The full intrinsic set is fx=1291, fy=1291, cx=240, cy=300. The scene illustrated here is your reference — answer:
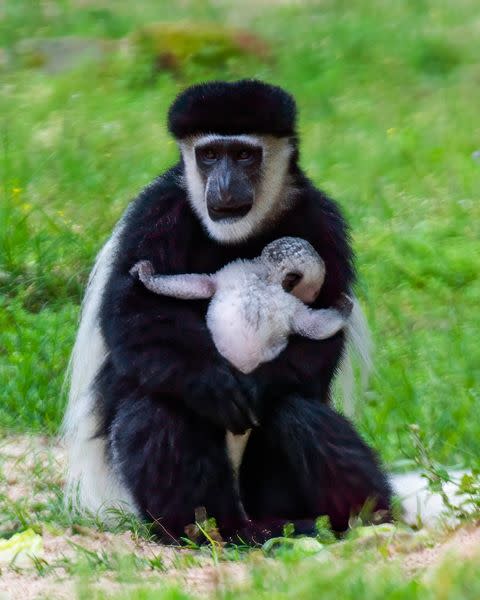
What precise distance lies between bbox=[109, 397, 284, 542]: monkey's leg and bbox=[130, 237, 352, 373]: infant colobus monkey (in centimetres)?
25

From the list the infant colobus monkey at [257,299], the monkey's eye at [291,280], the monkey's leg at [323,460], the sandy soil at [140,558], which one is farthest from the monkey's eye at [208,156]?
the sandy soil at [140,558]

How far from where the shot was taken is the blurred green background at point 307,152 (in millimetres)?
5137

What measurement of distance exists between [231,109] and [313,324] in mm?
698

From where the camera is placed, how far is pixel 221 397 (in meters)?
3.72

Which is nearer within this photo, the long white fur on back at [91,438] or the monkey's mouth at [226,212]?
the monkey's mouth at [226,212]

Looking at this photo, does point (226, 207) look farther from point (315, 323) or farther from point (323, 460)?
point (323, 460)

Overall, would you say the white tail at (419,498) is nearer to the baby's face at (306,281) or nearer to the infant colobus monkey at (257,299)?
the infant colobus monkey at (257,299)

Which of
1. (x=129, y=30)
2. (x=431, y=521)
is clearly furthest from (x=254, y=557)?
(x=129, y=30)

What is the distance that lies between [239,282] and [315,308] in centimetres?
31

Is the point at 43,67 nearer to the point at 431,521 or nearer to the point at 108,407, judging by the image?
the point at 108,407

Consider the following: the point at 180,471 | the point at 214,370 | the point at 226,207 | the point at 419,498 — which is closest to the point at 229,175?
the point at 226,207

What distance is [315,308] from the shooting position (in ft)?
13.1

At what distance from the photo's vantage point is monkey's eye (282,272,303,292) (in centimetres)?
385

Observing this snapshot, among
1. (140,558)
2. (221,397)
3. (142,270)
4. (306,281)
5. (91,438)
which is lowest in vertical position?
(91,438)
